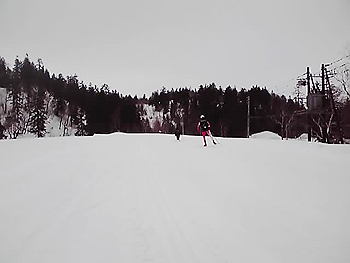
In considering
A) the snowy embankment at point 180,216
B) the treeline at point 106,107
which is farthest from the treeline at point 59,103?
the snowy embankment at point 180,216

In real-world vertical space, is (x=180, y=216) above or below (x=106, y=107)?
below

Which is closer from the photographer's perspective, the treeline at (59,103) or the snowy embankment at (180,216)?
the snowy embankment at (180,216)

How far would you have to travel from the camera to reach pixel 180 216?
4.71 m

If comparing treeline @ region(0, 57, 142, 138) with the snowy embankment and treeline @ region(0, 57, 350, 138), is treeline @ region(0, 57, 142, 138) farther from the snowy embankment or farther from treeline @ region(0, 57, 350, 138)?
the snowy embankment

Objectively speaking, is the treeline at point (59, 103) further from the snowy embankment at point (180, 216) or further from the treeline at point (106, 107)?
the snowy embankment at point (180, 216)

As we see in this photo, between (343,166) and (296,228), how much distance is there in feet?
15.8

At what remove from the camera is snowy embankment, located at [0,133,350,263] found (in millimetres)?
3518

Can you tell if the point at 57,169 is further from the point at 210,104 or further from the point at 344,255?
the point at 210,104

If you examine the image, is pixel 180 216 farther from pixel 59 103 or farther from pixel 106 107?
pixel 59 103

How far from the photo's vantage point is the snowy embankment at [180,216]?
3.52m

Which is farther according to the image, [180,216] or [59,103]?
[59,103]

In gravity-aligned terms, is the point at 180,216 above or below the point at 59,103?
below

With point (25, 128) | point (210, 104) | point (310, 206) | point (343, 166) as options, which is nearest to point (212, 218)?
point (310, 206)

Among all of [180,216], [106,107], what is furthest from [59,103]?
A: [180,216]
